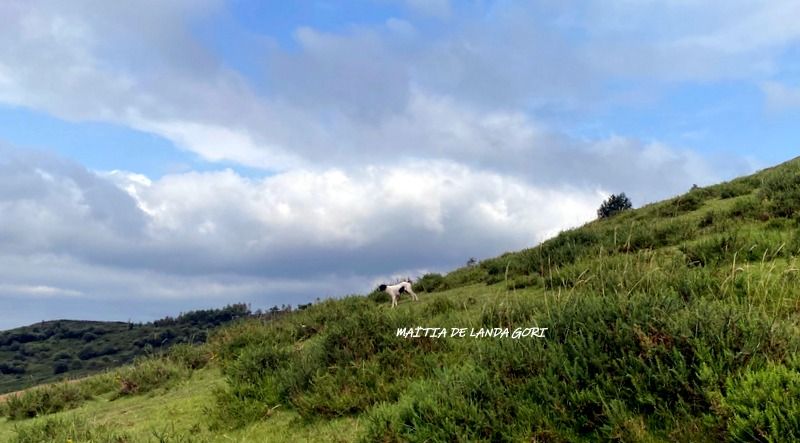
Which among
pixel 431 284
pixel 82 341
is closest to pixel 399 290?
pixel 431 284

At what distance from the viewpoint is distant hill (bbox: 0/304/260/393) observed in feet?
228

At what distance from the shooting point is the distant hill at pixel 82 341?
6944cm

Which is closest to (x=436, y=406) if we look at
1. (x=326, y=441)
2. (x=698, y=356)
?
(x=326, y=441)

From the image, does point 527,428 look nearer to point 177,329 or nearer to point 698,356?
point 698,356

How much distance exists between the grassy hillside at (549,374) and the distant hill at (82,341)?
59.4 meters

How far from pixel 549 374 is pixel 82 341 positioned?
107m

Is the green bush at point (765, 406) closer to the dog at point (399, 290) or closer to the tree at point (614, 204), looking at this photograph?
the dog at point (399, 290)

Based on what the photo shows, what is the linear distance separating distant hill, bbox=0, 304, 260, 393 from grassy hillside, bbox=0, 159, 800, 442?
59.4 metres

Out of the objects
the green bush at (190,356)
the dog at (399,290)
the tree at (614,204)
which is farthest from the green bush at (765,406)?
the tree at (614,204)

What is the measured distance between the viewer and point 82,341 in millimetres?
94312

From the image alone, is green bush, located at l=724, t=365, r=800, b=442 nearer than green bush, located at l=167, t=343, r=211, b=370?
Yes

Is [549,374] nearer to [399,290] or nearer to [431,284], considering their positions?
[399,290]

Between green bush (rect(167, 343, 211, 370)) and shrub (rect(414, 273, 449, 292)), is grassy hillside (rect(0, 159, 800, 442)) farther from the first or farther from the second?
shrub (rect(414, 273, 449, 292))

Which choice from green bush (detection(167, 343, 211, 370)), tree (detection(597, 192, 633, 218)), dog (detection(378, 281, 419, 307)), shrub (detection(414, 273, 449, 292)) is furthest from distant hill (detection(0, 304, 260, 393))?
dog (detection(378, 281, 419, 307))
